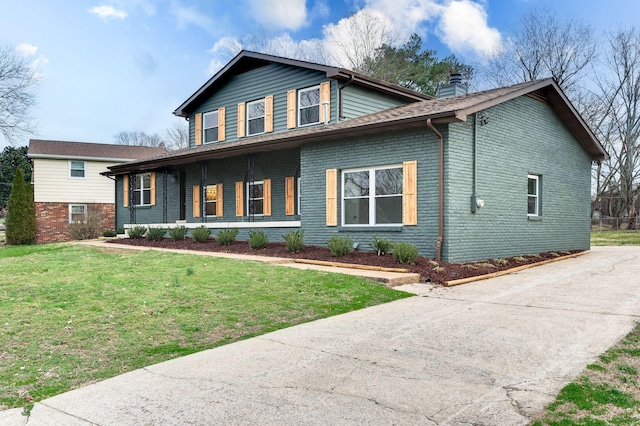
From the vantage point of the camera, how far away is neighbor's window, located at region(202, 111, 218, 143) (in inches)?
740

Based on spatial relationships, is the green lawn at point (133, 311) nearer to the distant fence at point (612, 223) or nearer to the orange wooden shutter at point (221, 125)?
the orange wooden shutter at point (221, 125)

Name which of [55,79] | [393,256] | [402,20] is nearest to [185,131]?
[55,79]

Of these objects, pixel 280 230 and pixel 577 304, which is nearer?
pixel 577 304

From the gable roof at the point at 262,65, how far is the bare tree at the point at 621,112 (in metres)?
19.4

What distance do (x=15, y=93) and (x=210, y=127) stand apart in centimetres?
1678

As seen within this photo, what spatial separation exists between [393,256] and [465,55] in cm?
2659

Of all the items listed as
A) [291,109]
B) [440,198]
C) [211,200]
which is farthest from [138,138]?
[440,198]

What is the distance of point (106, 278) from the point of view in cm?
836

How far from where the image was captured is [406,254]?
9906 millimetres

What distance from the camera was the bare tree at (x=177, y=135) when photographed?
48.0 metres

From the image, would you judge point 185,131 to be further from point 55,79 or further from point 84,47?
point 84,47

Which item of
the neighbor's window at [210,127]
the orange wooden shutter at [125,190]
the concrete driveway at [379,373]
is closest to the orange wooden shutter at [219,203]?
the neighbor's window at [210,127]

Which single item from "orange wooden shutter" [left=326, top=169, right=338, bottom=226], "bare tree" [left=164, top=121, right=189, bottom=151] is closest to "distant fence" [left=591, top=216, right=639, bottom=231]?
"orange wooden shutter" [left=326, top=169, right=338, bottom=226]

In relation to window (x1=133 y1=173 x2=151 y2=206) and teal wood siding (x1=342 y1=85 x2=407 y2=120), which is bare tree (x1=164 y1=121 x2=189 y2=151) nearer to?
window (x1=133 y1=173 x2=151 y2=206)
